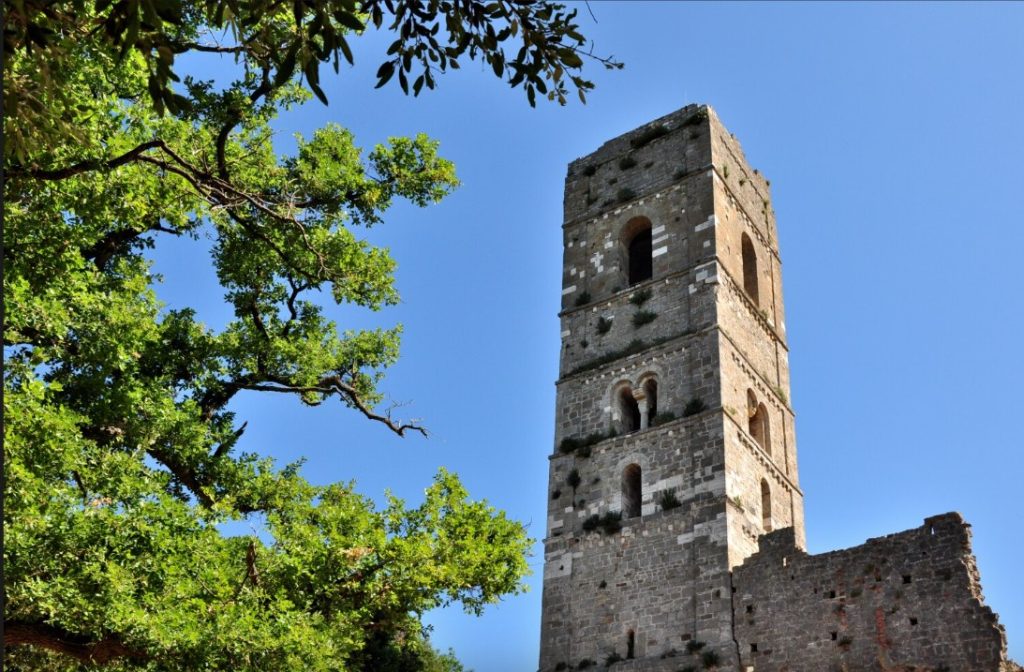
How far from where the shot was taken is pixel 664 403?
22.5m

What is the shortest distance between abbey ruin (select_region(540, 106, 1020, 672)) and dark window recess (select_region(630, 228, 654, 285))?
0.04 metres

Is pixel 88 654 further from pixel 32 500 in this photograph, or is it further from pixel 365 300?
pixel 365 300

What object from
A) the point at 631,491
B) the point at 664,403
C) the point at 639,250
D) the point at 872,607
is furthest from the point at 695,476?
the point at 639,250

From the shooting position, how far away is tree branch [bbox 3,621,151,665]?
11.9m

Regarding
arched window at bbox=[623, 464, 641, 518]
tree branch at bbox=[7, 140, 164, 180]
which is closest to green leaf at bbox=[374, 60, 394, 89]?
tree branch at bbox=[7, 140, 164, 180]

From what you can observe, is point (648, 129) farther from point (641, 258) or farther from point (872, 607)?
point (872, 607)

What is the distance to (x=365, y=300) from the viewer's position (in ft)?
54.7

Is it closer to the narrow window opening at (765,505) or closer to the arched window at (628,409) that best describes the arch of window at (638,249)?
the arched window at (628,409)

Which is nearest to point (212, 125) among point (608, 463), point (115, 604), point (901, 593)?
point (115, 604)

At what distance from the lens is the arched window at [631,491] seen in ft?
71.0

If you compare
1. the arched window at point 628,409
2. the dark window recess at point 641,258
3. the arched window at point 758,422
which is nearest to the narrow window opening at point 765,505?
the arched window at point 758,422

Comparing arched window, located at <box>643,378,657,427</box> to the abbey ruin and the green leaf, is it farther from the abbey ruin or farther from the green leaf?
the green leaf

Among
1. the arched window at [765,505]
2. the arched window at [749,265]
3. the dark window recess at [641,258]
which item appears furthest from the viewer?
the arched window at [749,265]

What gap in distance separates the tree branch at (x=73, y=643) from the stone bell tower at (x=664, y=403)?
9984 mm
